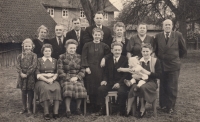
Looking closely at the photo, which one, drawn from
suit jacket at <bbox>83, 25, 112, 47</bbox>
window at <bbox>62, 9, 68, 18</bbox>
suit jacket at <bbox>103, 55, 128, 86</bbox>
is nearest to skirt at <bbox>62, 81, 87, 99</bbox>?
suit jacket at <bbox>103, 55, 128, 86</bbox>

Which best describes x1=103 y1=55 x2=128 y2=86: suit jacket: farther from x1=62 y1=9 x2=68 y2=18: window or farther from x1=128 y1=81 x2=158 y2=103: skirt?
x1=62 y1=9 x2=68 y2=18: window

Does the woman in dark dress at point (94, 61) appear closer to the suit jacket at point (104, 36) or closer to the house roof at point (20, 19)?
the suit jacket at point (104, 36)

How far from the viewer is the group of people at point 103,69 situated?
5453 mm

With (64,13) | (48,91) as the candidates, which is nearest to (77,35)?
(48,91)

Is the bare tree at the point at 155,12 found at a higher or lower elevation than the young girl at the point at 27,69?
higher

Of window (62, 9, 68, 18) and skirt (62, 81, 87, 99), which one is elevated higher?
window (62, 9, 68, 18)

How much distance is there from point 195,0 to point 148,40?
530 inches

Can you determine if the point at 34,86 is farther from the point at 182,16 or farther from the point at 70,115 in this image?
the point at 182,16

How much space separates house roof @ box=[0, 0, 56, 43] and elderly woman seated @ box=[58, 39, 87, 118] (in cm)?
1180

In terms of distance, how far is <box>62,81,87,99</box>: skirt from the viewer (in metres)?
5.41

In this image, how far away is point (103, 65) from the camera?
228 inches

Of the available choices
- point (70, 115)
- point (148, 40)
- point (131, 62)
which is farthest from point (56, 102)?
point (148, 40)

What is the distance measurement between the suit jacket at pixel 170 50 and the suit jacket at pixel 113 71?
34.0 inches

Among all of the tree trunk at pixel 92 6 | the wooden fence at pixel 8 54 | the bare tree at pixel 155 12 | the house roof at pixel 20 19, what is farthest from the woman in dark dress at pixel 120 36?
the bare tree at pixel 155 12
